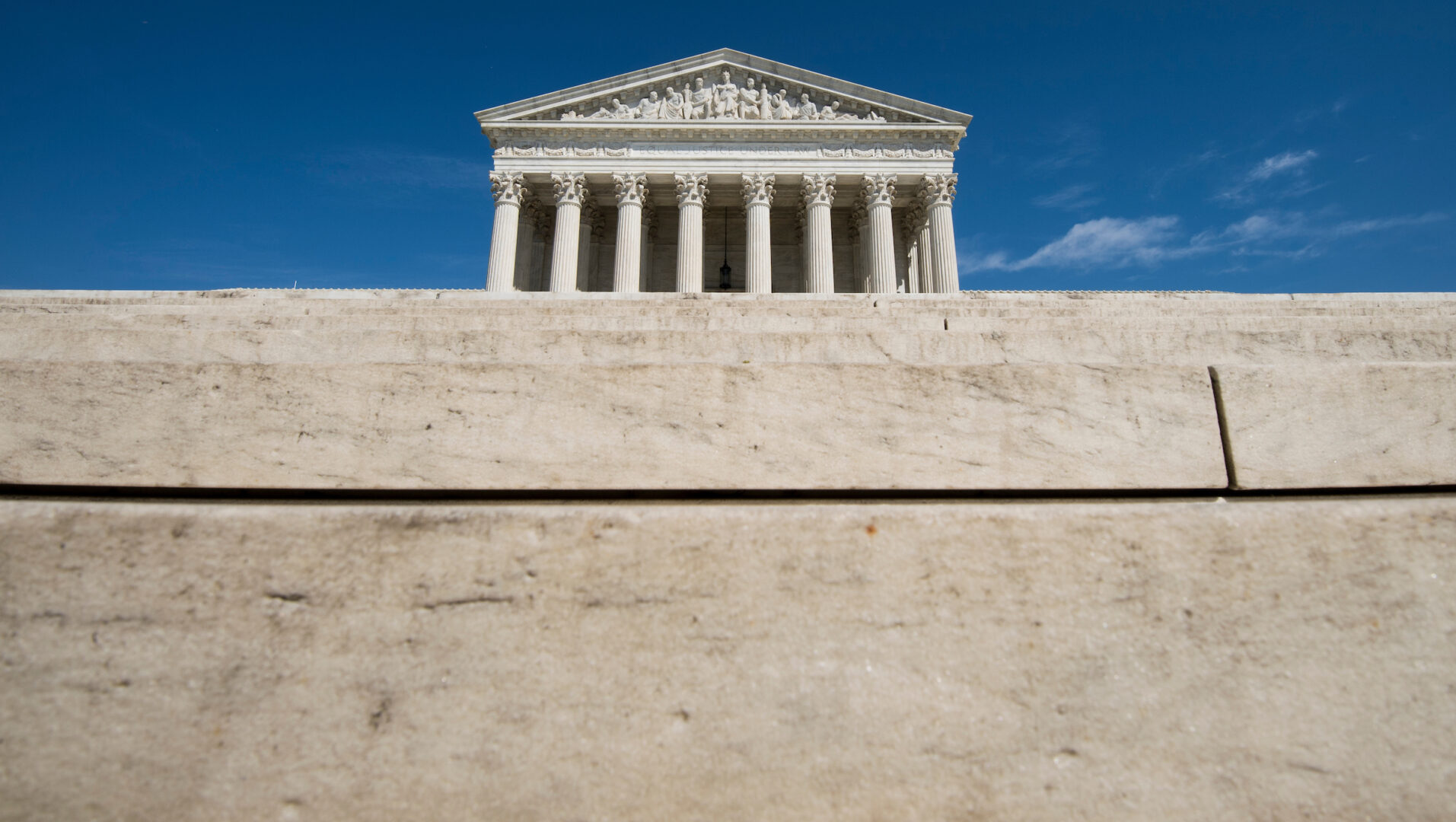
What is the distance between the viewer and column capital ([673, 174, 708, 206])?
71.3 ft

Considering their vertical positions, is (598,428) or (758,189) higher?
(758,189)

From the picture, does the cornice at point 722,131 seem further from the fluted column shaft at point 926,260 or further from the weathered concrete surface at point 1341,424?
the weathered concrete surface at point 1341,424

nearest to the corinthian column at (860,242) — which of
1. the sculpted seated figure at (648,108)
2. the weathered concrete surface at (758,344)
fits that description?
the sculpted seated figure at (648,108)

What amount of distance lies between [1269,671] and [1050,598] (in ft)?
2.45

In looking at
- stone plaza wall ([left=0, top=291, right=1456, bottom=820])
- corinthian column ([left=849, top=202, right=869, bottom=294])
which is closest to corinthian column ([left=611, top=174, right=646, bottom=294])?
corinthian column ([left=849, top=202, right=869, bottom=294])

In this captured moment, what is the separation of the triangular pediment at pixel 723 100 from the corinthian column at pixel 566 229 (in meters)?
2.36

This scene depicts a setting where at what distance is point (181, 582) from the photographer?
2.02 m

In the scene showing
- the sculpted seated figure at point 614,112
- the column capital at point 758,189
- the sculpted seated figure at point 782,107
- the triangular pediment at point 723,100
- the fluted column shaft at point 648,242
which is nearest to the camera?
the column capital at point 758,189

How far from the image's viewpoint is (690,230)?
21.3 metres

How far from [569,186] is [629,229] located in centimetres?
283

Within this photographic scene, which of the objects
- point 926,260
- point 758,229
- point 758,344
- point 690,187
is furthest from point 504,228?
point 758,344

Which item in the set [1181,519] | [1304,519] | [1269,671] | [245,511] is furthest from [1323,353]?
[245,511]

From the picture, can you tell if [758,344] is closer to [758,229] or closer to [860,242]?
[758,229]

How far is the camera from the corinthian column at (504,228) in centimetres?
2056
